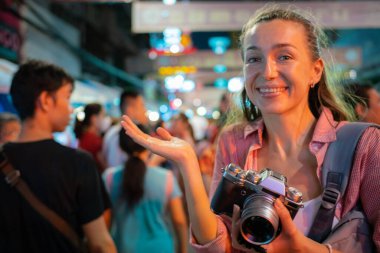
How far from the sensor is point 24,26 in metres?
10.7

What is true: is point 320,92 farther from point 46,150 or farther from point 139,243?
point 139,243

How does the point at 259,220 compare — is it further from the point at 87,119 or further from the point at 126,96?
the point at 87,119

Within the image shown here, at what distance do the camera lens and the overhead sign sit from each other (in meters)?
7.72

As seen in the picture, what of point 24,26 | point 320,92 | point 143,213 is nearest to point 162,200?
point 143,213

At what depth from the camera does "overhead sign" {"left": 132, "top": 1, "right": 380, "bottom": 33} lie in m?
8.91

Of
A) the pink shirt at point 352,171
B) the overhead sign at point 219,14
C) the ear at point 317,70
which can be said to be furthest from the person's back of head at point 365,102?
the overhead sign at point 219,14

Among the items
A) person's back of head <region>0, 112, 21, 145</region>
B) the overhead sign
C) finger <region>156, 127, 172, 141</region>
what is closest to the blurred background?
the overhead sign

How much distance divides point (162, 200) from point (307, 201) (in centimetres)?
190

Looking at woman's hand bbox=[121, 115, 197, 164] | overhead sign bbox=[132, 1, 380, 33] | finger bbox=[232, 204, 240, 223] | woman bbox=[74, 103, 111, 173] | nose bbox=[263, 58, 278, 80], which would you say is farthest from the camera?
overhead sign bbox=[132, 1, 380, 33]

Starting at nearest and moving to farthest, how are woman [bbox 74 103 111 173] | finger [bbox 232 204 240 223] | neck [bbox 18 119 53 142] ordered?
finger [bbox 232 204 240 223] → neck [bbox 18 119 53 142] → woman [bbox 74 103 111 173]

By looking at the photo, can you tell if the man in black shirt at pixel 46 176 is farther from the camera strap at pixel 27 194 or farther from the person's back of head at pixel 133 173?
the person's back of head at pixel 133 173

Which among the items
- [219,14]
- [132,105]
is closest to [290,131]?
[132,105]

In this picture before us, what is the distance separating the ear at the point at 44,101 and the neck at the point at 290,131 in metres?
1.29

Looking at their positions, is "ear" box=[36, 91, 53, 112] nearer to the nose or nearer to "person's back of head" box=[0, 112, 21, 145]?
the nose
